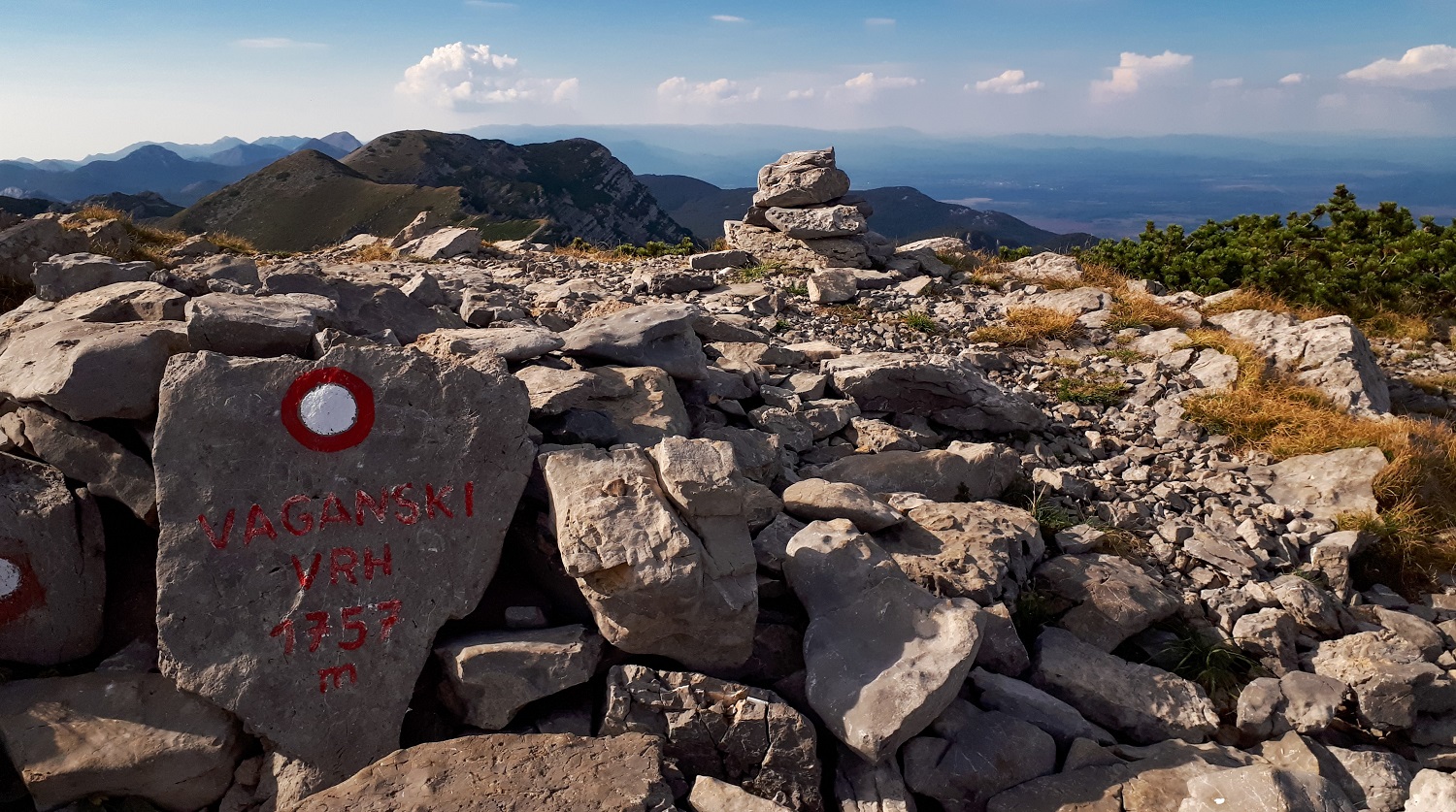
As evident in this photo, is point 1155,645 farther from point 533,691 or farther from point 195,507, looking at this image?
point 195,507

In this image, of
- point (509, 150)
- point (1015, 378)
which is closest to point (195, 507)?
point (1015, 378)

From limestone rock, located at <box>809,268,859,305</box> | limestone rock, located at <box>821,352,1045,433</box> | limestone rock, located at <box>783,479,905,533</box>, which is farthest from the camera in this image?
limestone rock, located at <box>809,268,859,305</box>

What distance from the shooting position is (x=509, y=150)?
543ft

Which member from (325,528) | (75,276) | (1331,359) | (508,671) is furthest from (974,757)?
(1331,359)

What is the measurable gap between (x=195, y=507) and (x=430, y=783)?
2.25 m

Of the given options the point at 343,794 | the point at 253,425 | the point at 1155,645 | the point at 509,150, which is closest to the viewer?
the point at 343,794

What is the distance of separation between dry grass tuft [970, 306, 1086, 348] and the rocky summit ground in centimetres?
544

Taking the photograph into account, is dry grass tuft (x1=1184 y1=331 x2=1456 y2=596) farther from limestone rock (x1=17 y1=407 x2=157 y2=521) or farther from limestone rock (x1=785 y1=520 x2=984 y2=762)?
limestone rock (x1=17 y1=407 x2=157 y2=521)

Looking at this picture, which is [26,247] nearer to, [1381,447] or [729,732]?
[729,732]

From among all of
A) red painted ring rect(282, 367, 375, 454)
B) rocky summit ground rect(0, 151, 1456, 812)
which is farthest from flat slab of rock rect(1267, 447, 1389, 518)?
red painted ring rect(282, 367, 375, 454)

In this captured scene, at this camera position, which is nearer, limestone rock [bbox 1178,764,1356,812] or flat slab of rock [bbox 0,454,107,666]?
limestone rock [bbox 1178,764,1356,812]

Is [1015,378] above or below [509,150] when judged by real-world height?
below

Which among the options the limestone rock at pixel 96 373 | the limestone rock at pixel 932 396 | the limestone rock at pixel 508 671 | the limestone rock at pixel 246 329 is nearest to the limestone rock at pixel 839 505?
the limestone rock at pixel 508 671

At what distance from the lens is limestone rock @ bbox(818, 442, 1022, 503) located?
7484mm
